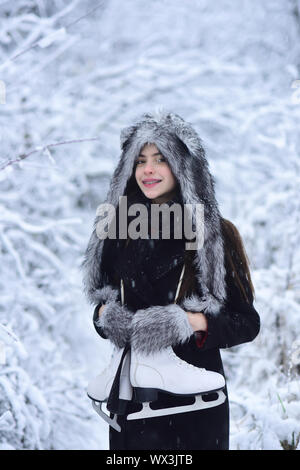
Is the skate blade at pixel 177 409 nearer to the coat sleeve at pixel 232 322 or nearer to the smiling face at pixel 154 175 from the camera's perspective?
the coat sleeve at pixel 232 322

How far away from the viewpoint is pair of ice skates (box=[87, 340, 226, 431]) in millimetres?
1692

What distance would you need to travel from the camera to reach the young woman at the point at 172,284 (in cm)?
179

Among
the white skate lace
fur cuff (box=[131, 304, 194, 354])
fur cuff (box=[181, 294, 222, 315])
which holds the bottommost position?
the white skate lace

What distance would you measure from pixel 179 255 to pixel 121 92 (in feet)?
12.8

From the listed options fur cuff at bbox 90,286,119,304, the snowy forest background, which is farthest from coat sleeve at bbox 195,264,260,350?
the snowy forest background

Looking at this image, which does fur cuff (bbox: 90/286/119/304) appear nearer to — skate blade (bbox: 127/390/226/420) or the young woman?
the young woman

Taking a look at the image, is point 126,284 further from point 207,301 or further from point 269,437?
point 269,437

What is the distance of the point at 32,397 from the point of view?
3.24m

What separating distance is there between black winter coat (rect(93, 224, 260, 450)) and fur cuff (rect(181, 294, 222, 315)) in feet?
0.08

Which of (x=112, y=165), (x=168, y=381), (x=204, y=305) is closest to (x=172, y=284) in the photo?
(x=204, y=305)

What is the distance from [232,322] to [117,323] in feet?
1.51

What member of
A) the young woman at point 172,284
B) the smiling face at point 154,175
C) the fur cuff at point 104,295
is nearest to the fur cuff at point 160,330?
the young woman at point 172,284

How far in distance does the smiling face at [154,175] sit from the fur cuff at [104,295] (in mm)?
Result: 450

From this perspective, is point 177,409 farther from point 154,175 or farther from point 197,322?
point 154,175
